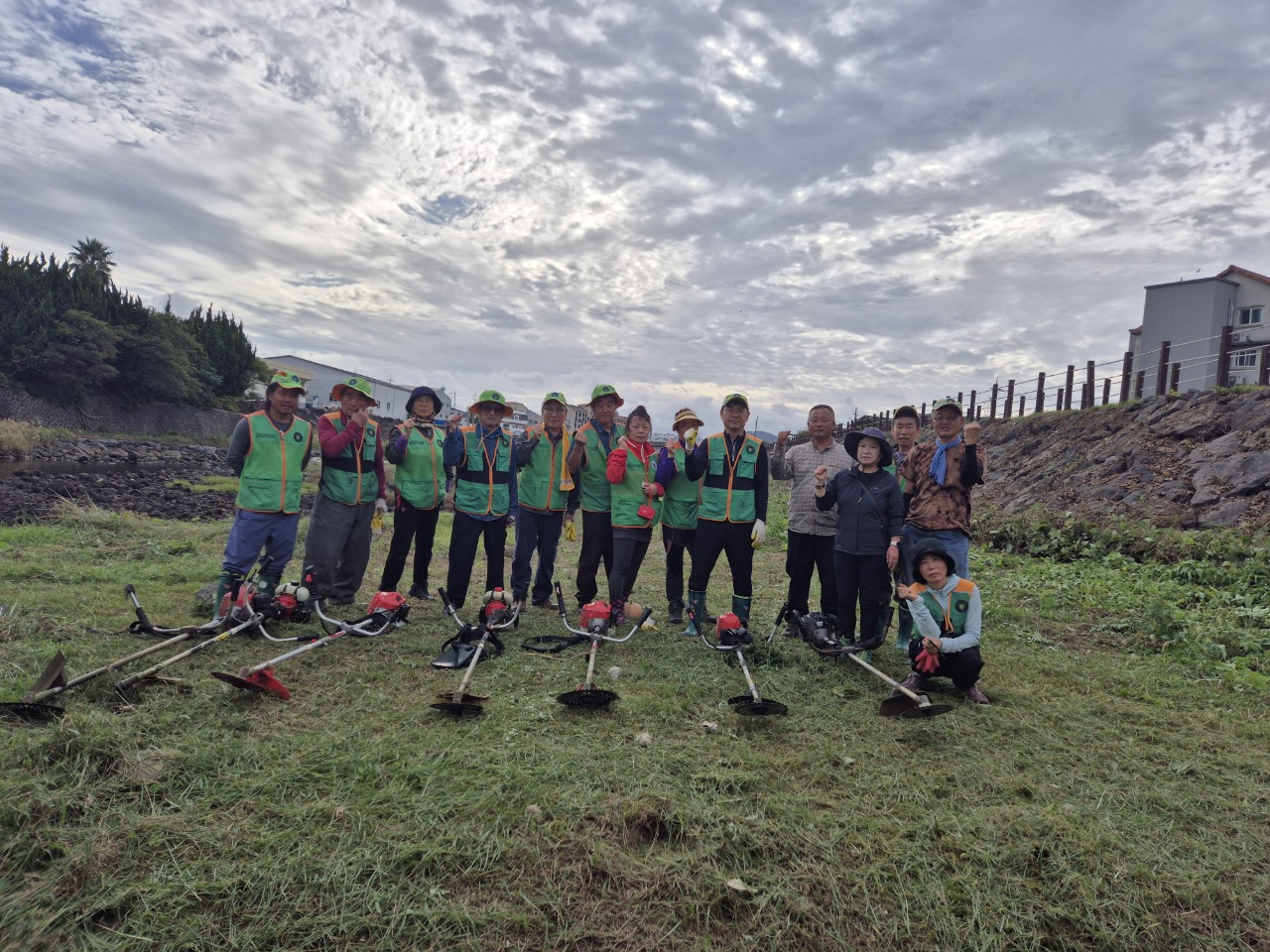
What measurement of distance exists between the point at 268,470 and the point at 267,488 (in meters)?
0.15

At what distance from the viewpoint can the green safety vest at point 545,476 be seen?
6414mm

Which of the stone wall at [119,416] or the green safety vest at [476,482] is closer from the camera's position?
the green safety vest at [476,482]

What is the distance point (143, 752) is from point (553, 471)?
13.1 ft

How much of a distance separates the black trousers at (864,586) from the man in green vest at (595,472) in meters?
A: 2.18

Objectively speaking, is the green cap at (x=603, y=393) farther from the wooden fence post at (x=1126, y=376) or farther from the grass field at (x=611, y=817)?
the wooden fence post at (x=1126, y=376)

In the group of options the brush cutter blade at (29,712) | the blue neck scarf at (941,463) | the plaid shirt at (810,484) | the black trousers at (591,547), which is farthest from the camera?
the black trousers at (591,547)

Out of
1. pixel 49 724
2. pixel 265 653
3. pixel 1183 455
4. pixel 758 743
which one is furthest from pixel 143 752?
pixel 1183 455

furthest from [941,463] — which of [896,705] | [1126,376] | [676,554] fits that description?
[1126,376]

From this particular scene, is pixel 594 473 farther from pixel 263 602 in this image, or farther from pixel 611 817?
pixel 611 817

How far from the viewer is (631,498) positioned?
6.04 m

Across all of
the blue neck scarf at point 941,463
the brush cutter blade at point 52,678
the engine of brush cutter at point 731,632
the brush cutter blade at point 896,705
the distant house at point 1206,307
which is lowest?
the brush cutter blade at point 52,678

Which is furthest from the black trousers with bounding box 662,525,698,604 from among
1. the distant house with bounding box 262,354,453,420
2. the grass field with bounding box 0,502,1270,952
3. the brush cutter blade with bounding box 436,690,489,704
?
the distant house with bounding box 262,354,453,420

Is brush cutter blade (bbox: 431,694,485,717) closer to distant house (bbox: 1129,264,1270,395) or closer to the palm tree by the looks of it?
distant house (bbox: 1129,264,1270,395)

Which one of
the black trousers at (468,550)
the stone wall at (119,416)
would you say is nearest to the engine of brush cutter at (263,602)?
the black trousers at (468,550)
